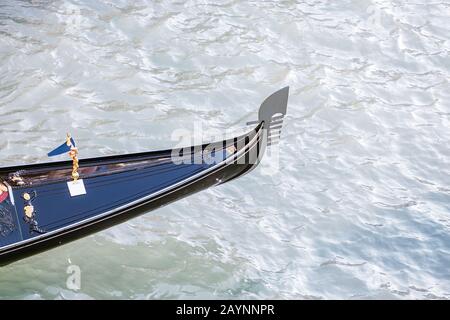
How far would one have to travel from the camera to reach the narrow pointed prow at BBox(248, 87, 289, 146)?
18.5ft

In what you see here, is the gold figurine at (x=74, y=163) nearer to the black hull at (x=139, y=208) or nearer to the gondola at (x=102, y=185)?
the gondola at (x=102, y=185)

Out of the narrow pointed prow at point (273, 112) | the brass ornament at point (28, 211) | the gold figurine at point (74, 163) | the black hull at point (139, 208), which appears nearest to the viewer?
the black hull at point (139, 208)

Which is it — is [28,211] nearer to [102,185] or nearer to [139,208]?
[102,185]

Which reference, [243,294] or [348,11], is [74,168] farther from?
[348,11]

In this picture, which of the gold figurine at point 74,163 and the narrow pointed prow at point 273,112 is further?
the narrow pointed prow at point 273,112

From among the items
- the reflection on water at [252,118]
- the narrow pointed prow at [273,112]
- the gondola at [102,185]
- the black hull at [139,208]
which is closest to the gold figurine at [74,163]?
the gondola at [102,185]

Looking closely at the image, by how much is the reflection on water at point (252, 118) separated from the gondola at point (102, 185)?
0.46 metres

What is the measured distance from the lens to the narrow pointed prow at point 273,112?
5.64 metres

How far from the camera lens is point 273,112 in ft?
18.7

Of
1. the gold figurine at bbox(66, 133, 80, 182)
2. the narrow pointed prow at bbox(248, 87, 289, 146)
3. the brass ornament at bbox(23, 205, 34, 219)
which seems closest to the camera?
the brass ornament at bbox(23, 205, 34, 219)

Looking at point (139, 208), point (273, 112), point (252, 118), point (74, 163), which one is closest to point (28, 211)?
point (74, 163)

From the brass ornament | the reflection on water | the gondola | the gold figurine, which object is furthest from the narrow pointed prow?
the brass ornament

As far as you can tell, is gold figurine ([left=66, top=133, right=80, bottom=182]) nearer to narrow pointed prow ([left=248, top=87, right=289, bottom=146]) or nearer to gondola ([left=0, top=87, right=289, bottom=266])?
gondola ([left=0, top=87, right=289, bottom=266])

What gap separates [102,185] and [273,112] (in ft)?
4.08
